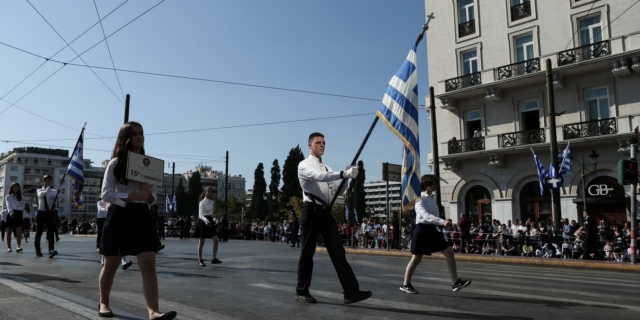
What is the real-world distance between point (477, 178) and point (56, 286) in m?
26.2

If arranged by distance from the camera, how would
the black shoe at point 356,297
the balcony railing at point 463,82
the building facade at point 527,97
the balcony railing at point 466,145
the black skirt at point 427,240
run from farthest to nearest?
the balcony railing at point 463,82 → the balcony railing at point 466,145 → the building facade at point 527,97 → the black skirt at point 427,240 → the black shoe at point 356,297

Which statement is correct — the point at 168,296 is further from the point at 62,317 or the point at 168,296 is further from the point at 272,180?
the point at 272,180

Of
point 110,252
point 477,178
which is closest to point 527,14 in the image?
point 477,178

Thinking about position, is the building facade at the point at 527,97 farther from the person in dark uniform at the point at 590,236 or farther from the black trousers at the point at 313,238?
the black trousers at the point at 313,238

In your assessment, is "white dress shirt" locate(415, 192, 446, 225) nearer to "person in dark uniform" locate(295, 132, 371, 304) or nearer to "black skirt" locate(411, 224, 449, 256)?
"black skirt" locate(411, 224, 449, 256)

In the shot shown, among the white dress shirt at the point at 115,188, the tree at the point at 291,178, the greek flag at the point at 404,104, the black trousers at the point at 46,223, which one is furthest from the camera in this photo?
the tree at the point at 291,178

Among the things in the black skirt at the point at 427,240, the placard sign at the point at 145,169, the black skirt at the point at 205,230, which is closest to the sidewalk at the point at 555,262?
the black skirt at the point at 205,230

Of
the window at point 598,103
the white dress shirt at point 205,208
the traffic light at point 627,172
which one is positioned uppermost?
the window at point 598,103

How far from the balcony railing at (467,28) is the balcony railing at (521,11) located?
2.36m

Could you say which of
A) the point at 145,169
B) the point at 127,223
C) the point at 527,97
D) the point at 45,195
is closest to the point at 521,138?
the point at 527,97

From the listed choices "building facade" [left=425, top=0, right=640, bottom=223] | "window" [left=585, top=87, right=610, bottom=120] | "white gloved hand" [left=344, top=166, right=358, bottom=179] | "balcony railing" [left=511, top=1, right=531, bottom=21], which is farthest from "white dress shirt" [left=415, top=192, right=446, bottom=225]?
"balcony railing" [left=511, top=1, right=531, bottom=21]

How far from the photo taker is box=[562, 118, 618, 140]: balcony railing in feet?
81.7

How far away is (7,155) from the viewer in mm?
151000

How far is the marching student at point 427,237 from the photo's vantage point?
6.99 m
